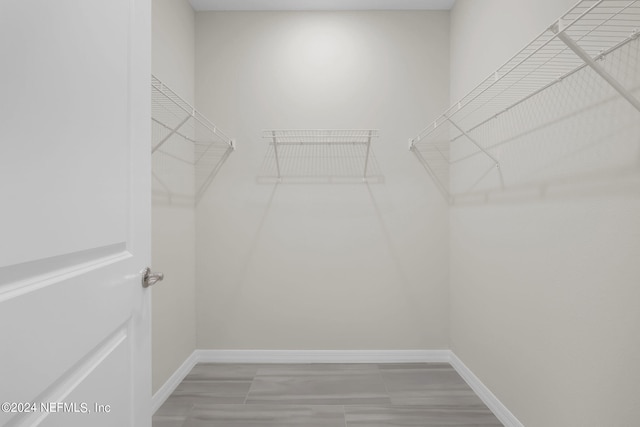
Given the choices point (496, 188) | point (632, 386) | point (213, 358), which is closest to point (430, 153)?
point (496, 188)

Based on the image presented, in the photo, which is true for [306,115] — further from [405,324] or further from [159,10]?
[405,324]

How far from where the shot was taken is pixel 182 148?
7.82ft

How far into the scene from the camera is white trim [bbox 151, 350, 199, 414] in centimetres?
198

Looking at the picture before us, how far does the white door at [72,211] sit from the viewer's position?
0.54 m

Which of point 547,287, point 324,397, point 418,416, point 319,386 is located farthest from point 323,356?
point 547,287

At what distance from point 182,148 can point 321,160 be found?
0.98 metres

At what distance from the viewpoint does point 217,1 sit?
98.7 inches

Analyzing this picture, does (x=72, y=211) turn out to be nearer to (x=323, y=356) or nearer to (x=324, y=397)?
(x=324, y=397)

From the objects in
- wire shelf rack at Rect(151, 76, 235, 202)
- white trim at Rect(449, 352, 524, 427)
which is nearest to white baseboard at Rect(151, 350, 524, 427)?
white trim at Rect(449, 352, 524, 427)

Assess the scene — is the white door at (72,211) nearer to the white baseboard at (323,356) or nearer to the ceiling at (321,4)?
the white baseboard at (323,356)

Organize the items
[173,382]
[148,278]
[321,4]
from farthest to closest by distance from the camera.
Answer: [321,4]
[173,382]
[148,278]

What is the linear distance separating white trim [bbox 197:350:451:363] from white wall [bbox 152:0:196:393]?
240 millimetres

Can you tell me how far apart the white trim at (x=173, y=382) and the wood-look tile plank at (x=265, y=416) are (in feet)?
0.70

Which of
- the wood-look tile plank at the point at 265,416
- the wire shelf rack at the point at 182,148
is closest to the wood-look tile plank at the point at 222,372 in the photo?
the wood-look tile plank at the point at 265,416
